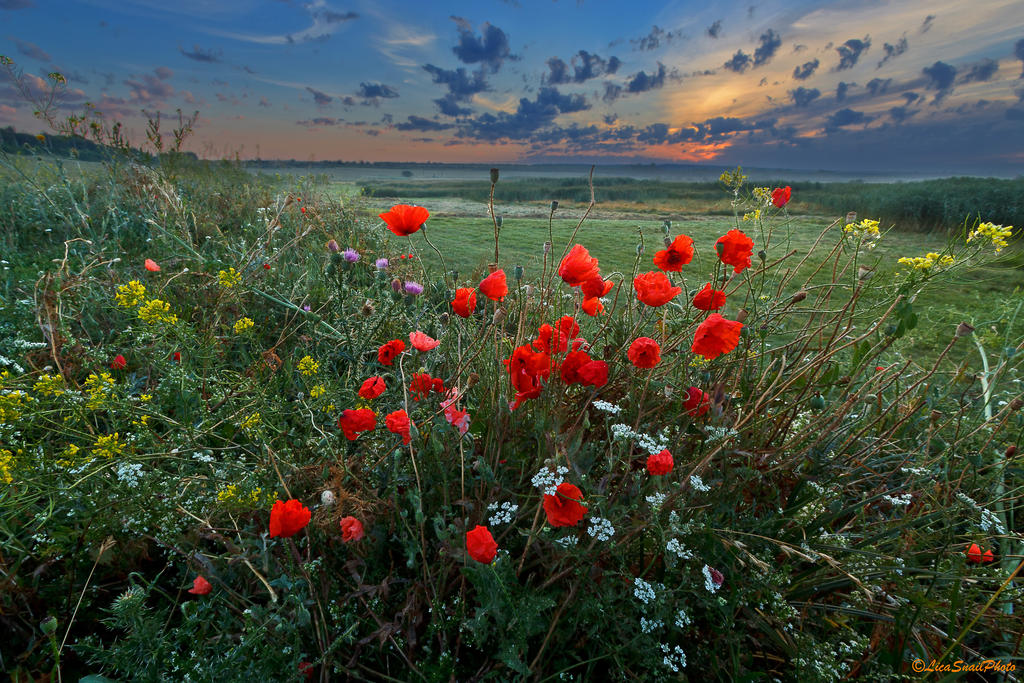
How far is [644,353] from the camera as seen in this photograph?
4.12 ft

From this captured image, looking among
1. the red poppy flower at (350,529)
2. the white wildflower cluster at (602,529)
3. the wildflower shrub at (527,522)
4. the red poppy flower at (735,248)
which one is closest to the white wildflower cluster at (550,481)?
the wildflower shrub at (527,522)

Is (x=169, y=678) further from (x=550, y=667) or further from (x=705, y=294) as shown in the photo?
(x=705, y=294)

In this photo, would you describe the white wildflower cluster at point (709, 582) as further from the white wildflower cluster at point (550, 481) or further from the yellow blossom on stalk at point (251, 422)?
the yellow blossom on stalk at point (251, 422)

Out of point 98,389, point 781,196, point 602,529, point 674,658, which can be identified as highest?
point 781,196

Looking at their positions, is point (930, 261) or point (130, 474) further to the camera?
A: point (930, 261)

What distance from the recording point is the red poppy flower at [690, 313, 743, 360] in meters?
1.24

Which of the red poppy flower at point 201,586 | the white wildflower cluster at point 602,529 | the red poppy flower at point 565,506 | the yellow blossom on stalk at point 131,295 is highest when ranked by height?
the yellow blossom on stalk at point 131,295

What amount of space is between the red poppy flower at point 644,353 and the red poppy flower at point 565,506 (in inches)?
16.0

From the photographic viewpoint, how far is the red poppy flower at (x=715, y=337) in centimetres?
124

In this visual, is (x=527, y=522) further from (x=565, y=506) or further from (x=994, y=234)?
(x=994, y=234)

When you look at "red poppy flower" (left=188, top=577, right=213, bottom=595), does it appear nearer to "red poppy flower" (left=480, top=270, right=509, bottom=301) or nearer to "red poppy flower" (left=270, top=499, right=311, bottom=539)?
"red poppy flower" (left=270, top=499, right=311, bottom=539)

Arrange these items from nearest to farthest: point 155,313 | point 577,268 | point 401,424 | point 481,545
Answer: point 481,545 < point 401,424 < point 577,268 < point 155,313

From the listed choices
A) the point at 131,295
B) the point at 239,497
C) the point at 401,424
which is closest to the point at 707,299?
the point at 401,424

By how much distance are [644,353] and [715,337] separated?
0.69ft
